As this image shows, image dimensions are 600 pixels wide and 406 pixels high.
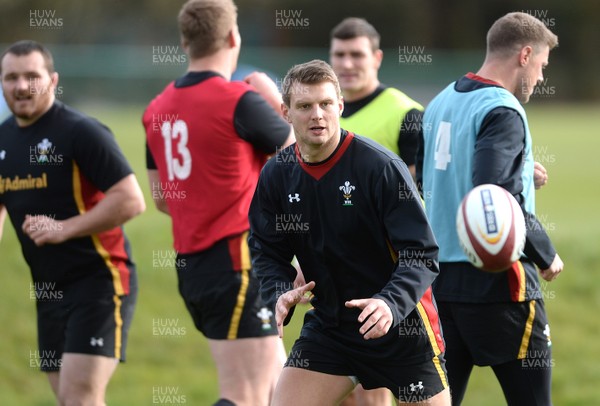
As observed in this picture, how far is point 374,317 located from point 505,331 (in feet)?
4.12

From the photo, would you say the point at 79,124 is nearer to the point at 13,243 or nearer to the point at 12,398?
the point at 12,398

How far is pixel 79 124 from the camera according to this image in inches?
255

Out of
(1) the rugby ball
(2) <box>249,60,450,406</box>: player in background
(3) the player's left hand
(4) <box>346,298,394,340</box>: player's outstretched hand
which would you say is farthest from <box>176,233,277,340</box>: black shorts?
(4) <box>346,298,394,340</box>: player's outstretched hand

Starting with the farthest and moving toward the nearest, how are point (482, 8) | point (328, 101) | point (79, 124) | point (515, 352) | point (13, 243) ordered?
1. point (482, 8)
2. point (13, 243)
3. point (79, 124)
4. point (515, 352)
5. point (328, 101)

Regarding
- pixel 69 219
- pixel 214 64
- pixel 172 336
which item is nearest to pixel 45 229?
pixel 69 219

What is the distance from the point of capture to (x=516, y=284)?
5395 mm

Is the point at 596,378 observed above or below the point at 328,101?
below

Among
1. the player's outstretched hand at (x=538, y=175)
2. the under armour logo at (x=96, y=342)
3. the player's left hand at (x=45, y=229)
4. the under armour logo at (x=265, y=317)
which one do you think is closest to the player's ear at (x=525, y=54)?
the player's outstretched hand at (x=538, y=175)

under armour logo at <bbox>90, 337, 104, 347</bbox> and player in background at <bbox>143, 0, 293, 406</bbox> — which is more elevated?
player in background at <bbox>143, 0, 293, 406</bbox>

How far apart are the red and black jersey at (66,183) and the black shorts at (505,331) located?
234cm

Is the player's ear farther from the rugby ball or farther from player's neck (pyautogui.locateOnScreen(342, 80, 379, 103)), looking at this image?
player's neck (pyautogui.locateOnScreen(342, 80, 379, 103))

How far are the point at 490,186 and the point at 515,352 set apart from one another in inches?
39.8

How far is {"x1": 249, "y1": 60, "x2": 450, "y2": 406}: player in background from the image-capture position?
15.7 ft

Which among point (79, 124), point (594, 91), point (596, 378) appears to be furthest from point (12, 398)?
point (594, 91)
